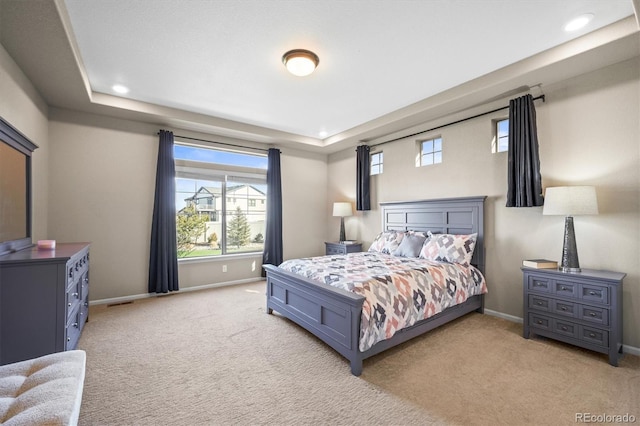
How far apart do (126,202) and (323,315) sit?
11.4 ft

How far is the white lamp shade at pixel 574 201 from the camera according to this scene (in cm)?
252

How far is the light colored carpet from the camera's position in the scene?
1.77 metres

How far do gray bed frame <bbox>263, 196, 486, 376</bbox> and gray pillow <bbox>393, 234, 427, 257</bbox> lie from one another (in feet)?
1.21

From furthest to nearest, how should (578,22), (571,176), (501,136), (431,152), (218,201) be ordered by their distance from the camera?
(218,201) < (431,152) < (501,136) < (571,176) < (578,22)

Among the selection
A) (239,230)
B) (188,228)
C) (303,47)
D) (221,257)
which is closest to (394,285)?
(303,47)

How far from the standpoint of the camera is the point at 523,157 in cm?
312

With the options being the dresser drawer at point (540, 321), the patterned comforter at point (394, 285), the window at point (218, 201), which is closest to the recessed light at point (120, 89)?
the window at point (218, 201)

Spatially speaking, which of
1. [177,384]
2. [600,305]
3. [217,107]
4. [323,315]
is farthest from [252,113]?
[600,305]

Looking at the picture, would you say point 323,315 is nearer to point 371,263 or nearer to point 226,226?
point 371,263

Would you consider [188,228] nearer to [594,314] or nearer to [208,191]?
[208,191]

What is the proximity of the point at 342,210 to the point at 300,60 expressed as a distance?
3133mm

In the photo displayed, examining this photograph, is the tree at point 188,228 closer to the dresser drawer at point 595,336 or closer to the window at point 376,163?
the window at point 376,163

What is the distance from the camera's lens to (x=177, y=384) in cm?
209

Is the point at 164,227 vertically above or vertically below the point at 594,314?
above
